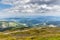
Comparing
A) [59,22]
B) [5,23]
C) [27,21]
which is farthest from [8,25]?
[59,22]

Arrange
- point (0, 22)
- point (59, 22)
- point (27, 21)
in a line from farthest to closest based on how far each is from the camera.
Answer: point (27, 21) → point (0, 22) → point (59, 22)

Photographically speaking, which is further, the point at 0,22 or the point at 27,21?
the point at 27,21

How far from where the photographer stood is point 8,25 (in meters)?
158

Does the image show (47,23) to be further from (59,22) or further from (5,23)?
(5,23)

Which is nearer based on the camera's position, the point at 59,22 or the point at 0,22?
the point at 59,22

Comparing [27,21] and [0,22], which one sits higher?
[0,22]

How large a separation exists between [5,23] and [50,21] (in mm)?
45082

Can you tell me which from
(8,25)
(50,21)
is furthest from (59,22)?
(8,25)

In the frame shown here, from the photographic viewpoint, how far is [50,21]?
147m

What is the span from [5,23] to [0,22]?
16.6ft

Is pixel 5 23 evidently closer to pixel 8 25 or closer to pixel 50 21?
pixel 8 25

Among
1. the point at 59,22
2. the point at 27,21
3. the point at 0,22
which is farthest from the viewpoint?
the point at 27,21

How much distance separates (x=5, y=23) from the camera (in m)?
157

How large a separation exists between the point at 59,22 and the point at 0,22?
5809 centimetres
